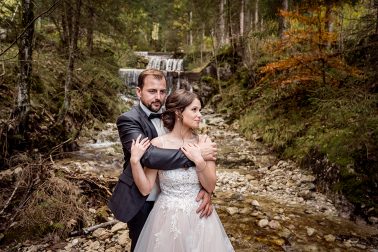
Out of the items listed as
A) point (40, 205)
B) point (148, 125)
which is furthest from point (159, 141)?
point (40, 205)

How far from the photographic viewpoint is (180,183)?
103 inches

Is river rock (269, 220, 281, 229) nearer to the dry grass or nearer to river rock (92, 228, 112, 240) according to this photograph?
river rock (92, 228, 112, 240)

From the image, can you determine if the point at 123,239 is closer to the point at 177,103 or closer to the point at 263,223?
the point at 263,223

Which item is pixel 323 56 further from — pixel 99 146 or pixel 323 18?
pixel 99 146

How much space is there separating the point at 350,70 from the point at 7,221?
7.72m

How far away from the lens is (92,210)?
5332 mm

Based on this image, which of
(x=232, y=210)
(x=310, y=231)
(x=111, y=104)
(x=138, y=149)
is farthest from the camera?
(x=111, y=104)

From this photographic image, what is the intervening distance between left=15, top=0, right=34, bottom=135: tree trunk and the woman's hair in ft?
14.6

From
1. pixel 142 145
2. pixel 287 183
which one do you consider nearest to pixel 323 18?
pixel 287 183

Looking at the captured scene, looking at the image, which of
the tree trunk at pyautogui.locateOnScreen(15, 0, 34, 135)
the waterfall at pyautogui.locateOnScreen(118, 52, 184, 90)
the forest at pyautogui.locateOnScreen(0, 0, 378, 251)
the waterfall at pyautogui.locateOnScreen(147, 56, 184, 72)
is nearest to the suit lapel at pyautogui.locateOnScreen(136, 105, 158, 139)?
the forest at pyautogui.locateOnScreen(0, 0, 378, 251)

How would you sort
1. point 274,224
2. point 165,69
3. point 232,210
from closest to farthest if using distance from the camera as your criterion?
point 274,224, point 232,210, point 165,69

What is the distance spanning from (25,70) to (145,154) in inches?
202

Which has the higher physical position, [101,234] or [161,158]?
[161,158]

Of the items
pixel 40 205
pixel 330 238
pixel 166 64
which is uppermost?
pixel 166 64
